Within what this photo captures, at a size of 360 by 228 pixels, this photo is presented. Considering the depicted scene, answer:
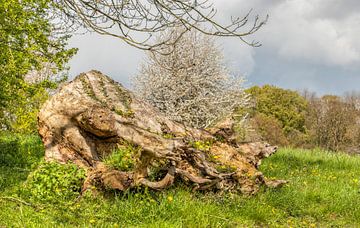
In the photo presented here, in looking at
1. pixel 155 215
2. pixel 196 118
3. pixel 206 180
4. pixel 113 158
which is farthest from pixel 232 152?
pixel 196 118

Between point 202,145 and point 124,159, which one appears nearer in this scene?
point 124,159

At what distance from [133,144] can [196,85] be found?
589 inches

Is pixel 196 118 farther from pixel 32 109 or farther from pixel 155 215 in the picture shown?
pixel 155 215

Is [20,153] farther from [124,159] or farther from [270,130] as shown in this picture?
Answer: [270,130]

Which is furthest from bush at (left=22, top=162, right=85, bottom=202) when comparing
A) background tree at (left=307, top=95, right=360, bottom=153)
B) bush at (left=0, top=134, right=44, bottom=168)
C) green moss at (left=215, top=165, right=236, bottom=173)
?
background tree at (left=307, top=95, right=360, bottom=153)

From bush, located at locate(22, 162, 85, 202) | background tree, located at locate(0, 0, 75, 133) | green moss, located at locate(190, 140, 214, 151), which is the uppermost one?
background tree, located at locate(0, 0, 75, 133)

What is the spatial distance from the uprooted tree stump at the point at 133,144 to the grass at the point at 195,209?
0.89 ft

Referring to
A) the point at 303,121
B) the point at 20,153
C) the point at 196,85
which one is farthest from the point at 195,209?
the point at 303,121

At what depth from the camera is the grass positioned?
5.38m

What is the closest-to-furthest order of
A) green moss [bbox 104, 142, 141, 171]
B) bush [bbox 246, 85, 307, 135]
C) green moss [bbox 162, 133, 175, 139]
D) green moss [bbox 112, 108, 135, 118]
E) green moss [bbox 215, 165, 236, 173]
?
green moss [bbox 104, 142, 141, 171], green moss [bbox 215, 165, 236, 173], green moss [bbox 162, 133, 175, 139], green moss [bbox 112, 108, 135, 118], bush [bbox 246, 85, 307, 135]

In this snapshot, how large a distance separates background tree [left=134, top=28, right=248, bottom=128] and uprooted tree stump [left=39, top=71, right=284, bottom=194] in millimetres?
13364

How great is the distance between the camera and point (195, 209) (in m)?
5.58

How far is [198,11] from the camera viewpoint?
18.4ft

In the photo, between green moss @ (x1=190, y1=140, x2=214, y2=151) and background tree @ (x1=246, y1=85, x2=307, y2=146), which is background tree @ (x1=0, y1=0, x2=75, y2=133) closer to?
green moss @ (x1=190, y1=140, x2=214, y2=151)
